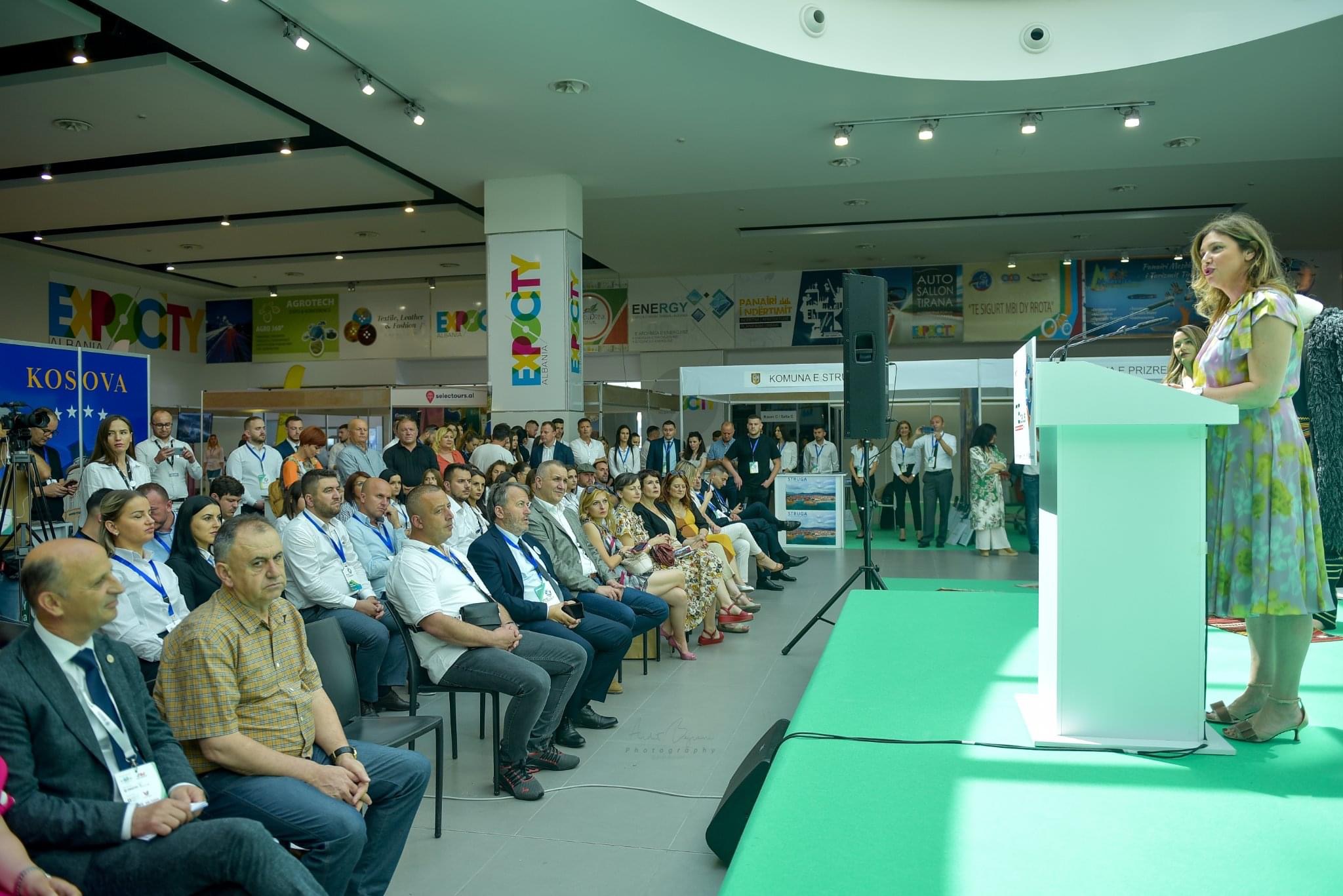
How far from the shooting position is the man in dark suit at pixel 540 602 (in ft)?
12.5

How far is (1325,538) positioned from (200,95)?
8577 millimetres

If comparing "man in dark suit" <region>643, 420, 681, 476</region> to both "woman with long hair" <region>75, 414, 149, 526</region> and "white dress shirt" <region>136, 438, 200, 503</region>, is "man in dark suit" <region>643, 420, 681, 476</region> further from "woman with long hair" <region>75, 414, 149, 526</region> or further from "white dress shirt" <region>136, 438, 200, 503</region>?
"woman with long hair" <region>75, 414, 149, 526</region>

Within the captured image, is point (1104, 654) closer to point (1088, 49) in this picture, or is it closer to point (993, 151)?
point (1088, 49)

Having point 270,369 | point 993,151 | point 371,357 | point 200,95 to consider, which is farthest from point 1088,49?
point 270,369

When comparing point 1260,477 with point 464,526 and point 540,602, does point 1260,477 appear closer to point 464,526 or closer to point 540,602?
point 540,602

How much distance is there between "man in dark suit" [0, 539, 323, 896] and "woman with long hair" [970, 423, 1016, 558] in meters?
8.61

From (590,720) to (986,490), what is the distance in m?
6.55

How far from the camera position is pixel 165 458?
24.6 ft

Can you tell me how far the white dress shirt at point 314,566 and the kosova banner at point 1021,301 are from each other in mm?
13620

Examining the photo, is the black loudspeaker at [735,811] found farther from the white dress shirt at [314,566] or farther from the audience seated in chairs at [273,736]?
the white dress shirt at [314,566]

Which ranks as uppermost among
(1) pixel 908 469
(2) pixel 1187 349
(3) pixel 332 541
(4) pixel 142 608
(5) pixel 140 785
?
(2) pixel 1187 349

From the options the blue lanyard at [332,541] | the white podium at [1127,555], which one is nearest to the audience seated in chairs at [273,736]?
the white podium at [1127,555]

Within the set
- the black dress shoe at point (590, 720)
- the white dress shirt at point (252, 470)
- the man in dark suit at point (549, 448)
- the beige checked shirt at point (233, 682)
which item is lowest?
the black dress shoe at point (590, 720)

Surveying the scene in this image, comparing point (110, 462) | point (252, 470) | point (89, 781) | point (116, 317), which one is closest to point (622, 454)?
point (252, 470)
